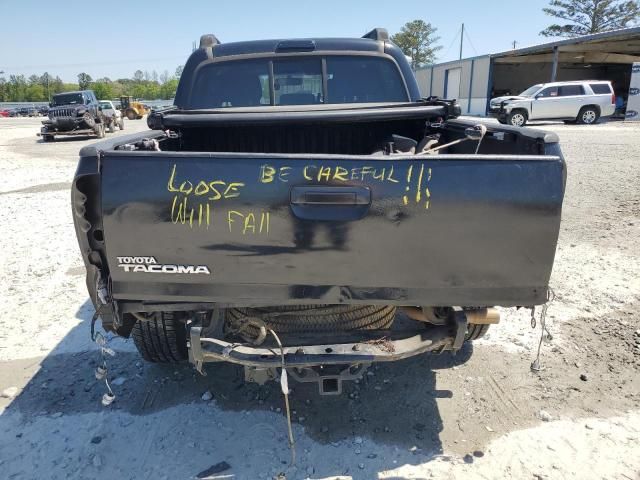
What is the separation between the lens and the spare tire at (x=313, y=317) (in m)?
2.56

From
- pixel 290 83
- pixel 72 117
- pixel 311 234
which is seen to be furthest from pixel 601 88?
pixel 311 234

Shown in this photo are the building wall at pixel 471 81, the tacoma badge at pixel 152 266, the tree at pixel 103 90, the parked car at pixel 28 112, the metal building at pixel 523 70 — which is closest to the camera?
the tacoma badge at pixel 152 266

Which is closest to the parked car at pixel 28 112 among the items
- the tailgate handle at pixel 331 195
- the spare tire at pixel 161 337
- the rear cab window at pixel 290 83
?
the rear cab window at pixel 290 83

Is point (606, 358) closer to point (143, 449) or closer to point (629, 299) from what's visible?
point (629, 299)

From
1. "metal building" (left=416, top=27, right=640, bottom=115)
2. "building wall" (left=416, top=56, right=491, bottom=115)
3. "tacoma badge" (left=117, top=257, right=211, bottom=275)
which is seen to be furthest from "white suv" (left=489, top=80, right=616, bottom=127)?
"tacoma badge" (left=117, top=257, right=211, bottom=275)

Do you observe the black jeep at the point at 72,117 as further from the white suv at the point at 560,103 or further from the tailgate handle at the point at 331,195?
the tailgate handle at the point at 331,195

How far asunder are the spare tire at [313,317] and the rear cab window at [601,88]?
23.8 meters

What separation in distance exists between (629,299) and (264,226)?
12.7ft

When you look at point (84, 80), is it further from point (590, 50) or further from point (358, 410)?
point (358, 410)

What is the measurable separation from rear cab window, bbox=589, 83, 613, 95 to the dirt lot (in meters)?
A: 20.9

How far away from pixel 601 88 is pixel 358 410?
24206 millimetres

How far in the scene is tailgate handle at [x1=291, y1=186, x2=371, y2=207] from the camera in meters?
2.05

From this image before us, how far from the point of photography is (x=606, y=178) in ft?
30.8

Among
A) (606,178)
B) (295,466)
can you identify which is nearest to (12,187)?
(295,466)
